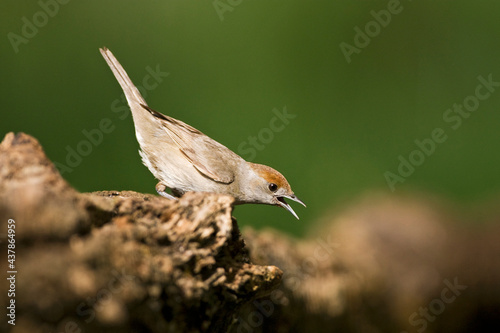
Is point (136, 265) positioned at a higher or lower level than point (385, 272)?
lower

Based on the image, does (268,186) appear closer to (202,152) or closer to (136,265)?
(202,152)

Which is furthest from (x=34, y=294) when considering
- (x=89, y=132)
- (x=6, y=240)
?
(x=89, y=132)

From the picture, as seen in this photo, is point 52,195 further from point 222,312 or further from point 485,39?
point 485,39

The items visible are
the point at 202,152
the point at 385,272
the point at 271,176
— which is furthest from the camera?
the point at 385,272

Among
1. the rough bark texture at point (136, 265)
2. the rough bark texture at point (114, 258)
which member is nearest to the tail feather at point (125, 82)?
the rough bark texture at point (136, 265)

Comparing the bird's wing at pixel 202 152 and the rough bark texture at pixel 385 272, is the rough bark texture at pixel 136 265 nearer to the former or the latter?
the rough bark texture at pixel 385 272

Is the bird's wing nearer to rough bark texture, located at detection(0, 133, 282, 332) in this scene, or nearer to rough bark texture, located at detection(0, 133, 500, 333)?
rough bark texture, located at detection(0, 133, 500, 333)

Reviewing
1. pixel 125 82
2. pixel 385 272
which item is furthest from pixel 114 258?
pixel 385 272
